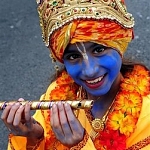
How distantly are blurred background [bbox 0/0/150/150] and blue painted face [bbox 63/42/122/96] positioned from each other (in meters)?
1.75

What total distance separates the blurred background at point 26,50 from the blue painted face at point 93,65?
1751 millimetres

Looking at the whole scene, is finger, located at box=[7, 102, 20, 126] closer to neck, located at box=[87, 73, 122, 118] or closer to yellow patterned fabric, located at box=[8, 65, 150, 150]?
yellow patterned fabric, located at box=[8, 65, 150, 150]

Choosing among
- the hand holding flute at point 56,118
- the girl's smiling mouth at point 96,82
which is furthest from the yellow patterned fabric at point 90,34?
the hand holding flute at point 56,118

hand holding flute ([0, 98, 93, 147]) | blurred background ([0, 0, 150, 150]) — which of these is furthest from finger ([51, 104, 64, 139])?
blurred background ([0, 0, 150, 150])

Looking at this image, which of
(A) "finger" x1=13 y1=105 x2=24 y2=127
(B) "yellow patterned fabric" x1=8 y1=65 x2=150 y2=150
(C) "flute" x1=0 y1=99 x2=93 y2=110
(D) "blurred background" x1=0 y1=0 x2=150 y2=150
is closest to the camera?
(C) "flute" x1=0 y1=99 x2=93 y2=110

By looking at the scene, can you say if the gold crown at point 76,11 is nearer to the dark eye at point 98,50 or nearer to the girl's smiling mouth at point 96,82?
the dark eye at point 98,50

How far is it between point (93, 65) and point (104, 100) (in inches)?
10.9

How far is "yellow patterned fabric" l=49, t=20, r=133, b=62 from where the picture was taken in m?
2.31

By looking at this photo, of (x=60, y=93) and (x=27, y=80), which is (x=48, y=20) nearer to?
(x=60, y=93)

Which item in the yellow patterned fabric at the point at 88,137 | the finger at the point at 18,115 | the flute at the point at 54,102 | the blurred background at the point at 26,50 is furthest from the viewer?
the blurred background at the point at 26,50

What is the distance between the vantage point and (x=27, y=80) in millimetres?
4547

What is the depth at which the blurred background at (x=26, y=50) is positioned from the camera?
14.6ft

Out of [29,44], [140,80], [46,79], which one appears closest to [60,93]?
[140,80]

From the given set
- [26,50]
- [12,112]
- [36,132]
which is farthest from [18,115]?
[26,50]
